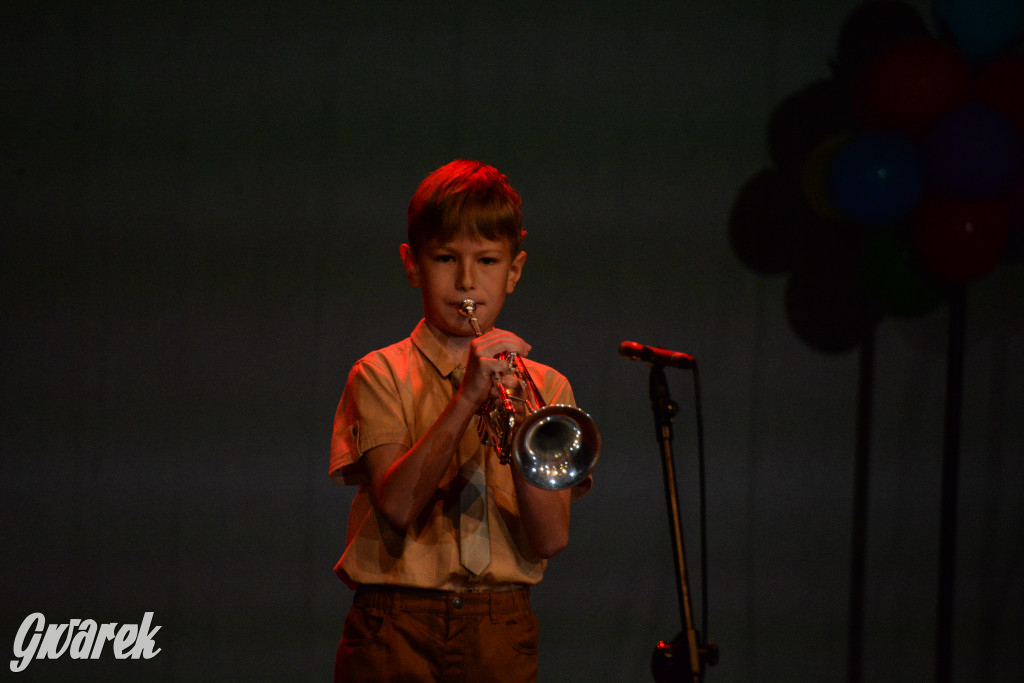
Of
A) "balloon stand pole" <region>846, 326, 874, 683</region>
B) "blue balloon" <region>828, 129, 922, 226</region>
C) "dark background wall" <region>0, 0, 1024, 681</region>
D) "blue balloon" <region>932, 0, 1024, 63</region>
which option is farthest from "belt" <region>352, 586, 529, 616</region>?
"blue balloon" <region>932, 0, 1024, 63</region>

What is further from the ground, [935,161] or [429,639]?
[935,161]

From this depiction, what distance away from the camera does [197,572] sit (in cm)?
298

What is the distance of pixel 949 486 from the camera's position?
3188 millimetres

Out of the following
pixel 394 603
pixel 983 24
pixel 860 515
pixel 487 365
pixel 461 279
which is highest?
pixel 983 24

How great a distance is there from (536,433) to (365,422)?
31cm

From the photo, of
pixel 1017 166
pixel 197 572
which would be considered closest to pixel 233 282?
pixel 197 572

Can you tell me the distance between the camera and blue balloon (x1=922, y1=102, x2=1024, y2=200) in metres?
2.64

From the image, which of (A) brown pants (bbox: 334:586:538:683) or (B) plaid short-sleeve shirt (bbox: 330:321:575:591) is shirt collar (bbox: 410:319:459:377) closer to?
(B) plaid short-sleeve shirt (bbox: 330:321:575:591)

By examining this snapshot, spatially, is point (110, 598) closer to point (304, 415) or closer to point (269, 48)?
point (304, 415)

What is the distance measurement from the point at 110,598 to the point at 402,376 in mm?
1851

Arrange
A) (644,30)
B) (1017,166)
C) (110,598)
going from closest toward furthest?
(1017,166) < (110,598) < (644,30)

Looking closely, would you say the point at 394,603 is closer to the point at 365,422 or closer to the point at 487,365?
the point at 365,422

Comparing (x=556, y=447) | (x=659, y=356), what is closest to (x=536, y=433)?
(x=556, y=447)

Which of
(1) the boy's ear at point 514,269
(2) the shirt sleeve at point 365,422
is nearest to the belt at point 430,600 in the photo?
(2) the shirt sleeve at point 365,422
